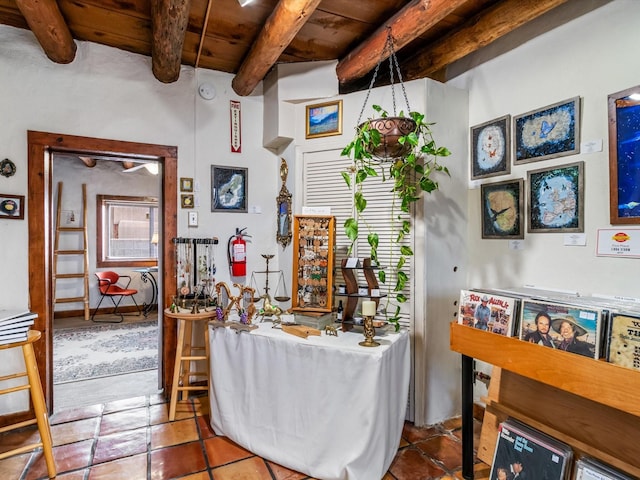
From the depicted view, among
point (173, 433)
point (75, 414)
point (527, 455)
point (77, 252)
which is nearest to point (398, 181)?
point (527, 455)

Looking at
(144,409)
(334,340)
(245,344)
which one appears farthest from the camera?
(144,409)

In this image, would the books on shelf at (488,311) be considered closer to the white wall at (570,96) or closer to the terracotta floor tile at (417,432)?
the white wall at (570,96)

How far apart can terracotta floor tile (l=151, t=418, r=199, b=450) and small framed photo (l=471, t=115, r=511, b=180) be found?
2694 millimetres

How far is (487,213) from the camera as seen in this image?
2520 millimetres

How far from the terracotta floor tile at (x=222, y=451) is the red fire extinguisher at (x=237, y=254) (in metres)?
1.30

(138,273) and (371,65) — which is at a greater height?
(371,65)

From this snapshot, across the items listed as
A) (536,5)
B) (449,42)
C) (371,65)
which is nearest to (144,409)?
(371,65)

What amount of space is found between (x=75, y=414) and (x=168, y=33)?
9.17 ft

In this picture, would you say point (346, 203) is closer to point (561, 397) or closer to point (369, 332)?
point (369, 332)

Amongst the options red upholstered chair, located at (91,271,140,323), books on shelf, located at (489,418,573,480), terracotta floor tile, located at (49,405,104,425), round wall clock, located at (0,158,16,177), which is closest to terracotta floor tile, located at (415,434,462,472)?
books on shelf, located at (489,418,573,480)

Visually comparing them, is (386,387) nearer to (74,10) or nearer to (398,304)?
(398,304)

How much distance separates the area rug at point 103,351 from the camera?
3.54 metres

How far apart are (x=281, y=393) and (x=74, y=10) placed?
9.14 feet

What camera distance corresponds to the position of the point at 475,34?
7.60 feet
